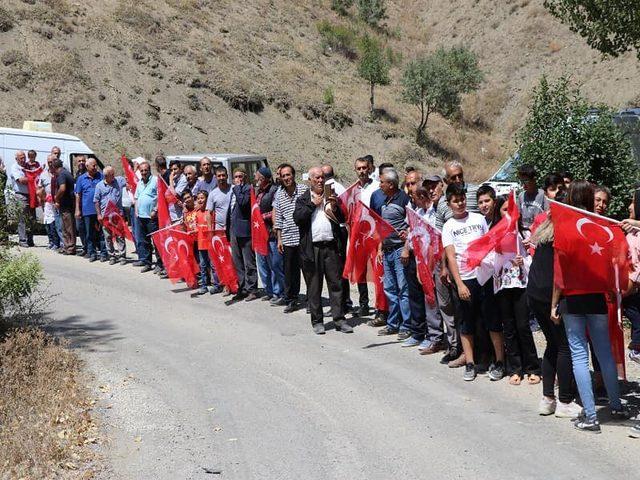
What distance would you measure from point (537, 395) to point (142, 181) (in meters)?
9.37

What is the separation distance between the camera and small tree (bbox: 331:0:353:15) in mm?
63562

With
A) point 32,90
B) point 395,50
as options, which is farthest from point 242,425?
point 395,50

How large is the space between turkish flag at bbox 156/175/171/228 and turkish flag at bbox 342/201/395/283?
4554mm

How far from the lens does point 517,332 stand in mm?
8617

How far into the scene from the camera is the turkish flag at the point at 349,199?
36.7 feet

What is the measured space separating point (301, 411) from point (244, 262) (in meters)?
5.57

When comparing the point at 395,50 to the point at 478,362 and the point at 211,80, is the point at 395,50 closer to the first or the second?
the point at 211,80

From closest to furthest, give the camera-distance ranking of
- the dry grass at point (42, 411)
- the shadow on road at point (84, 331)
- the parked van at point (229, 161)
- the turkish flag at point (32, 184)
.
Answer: the dry grass at point (42, 411) < the shadow on road at point (84, 331) < the turkish flag at point (32, 184) < the parked van at point (229, 161)

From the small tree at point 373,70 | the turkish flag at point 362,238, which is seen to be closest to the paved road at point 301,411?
the turkish flag at point 362,238

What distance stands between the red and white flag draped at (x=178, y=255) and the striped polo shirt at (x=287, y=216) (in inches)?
99.1

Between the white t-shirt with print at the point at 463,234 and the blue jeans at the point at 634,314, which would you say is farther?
the white t-shirt with print at the point at 463,234

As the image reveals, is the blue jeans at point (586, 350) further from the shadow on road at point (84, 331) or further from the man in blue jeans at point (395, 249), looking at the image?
the shadow on road at point (84, 331)

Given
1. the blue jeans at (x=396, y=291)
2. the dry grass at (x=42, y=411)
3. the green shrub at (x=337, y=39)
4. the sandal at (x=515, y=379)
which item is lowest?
the sandal at (x=515, y=379)

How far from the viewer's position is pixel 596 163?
1314 centimetres
